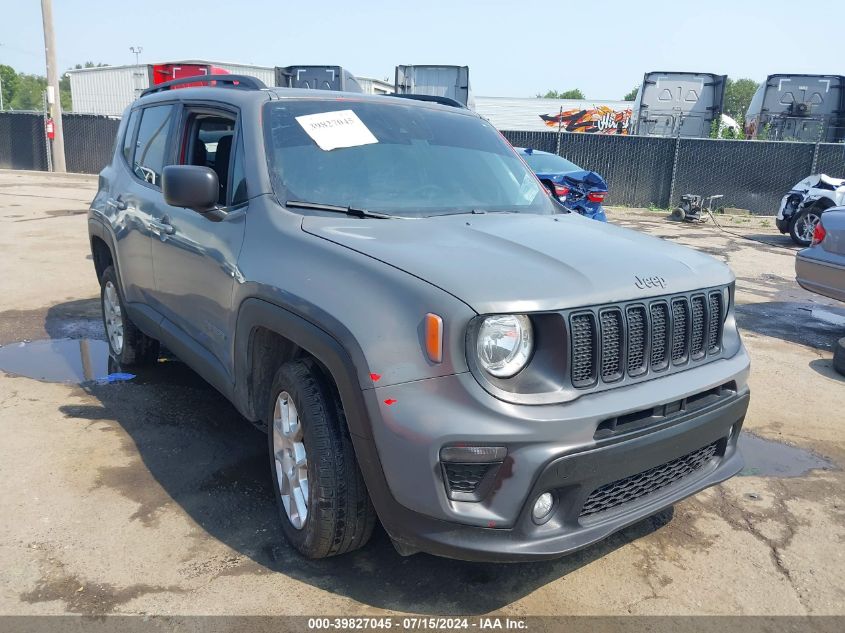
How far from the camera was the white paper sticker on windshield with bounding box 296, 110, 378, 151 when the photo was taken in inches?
138

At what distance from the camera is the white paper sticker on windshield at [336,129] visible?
3.51m

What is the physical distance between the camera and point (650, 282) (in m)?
2.70

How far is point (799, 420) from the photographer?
4.81 meters

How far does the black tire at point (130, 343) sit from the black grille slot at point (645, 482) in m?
3.61

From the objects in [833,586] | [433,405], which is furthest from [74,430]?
[833,586]

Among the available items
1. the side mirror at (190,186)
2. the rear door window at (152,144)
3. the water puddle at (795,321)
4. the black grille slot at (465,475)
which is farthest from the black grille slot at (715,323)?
the water puddle at (795,321)

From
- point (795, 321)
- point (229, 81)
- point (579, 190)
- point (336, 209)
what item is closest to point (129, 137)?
point (229, 81)

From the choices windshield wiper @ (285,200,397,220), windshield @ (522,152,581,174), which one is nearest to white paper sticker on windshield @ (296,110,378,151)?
windshield wiper @ (285,200,397,220)

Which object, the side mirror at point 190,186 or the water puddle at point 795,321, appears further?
the water puddle at point 795,321

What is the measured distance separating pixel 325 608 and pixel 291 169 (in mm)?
1910

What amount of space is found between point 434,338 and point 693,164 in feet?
58.7

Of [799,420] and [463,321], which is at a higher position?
[463,321]

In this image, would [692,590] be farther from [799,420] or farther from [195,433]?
[195,433]

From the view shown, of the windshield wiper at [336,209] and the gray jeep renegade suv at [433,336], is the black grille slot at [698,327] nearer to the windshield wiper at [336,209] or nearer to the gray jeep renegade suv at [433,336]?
the gray jeep renegade suv at [433,336]
